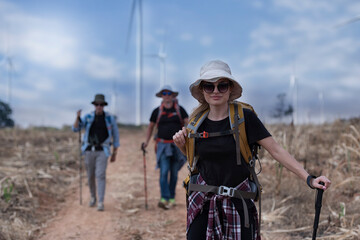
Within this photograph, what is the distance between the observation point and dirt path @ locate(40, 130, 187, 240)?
617 centimetres

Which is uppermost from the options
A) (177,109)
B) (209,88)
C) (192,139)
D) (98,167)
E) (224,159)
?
(177,109)

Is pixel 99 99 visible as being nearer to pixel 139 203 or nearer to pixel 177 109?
pixel 177 109

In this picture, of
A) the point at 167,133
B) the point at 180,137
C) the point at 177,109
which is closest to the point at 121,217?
the point at 167,133

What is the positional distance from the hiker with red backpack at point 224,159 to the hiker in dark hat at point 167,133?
423 cm

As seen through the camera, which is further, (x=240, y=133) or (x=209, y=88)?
(x=209, y=88)

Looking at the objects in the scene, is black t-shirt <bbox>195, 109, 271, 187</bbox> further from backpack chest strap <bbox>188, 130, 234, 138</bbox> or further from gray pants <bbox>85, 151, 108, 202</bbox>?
gray pants <bbox>85, 151, 108, 202</bbox>

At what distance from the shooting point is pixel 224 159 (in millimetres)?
3037

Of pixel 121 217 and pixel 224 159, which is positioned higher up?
pixel 224 159

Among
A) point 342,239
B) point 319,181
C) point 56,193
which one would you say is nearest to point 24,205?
point 56,193

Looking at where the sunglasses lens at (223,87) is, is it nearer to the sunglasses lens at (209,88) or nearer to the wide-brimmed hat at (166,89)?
the sunglasses lens at (209,88)

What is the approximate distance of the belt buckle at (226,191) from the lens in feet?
9.78

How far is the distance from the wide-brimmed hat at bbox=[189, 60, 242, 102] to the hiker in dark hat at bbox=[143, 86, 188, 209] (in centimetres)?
403

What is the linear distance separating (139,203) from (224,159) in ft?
18.1

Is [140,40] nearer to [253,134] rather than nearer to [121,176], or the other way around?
[121,176]
